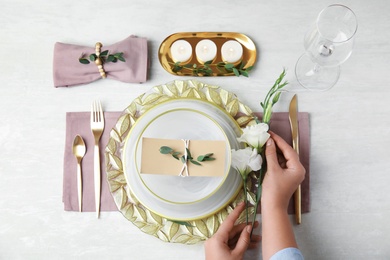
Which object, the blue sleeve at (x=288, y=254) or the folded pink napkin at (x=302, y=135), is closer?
the blue sleeve at (x=288, y=254)

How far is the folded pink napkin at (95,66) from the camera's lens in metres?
0.82

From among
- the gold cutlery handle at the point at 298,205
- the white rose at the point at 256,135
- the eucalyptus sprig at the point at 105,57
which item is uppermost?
the eucalyptus sprig at the point at 105,57

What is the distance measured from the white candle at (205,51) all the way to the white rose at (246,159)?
0.74 ft

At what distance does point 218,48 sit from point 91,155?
1.18 ft

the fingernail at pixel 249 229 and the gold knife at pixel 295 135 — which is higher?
the gold knife at pixel 295 135

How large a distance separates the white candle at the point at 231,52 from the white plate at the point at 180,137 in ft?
0.49

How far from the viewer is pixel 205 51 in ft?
Answer: 2.68

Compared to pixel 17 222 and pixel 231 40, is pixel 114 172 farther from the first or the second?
pixel 231 40

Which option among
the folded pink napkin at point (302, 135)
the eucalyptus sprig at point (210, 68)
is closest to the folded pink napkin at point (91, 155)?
the folded pink napkin at point (302, 135)

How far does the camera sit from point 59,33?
0.85 metres

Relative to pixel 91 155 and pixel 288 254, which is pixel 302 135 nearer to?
pixel 288 254

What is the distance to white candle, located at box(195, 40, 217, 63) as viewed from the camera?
32.1 inches

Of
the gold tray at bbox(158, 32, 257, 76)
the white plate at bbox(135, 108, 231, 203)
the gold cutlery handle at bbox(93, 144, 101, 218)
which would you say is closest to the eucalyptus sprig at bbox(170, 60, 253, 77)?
the gold tray at bbox(158, 32, 257, 76)

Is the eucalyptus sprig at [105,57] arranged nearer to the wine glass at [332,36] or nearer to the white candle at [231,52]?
the white candle at [231,52]
